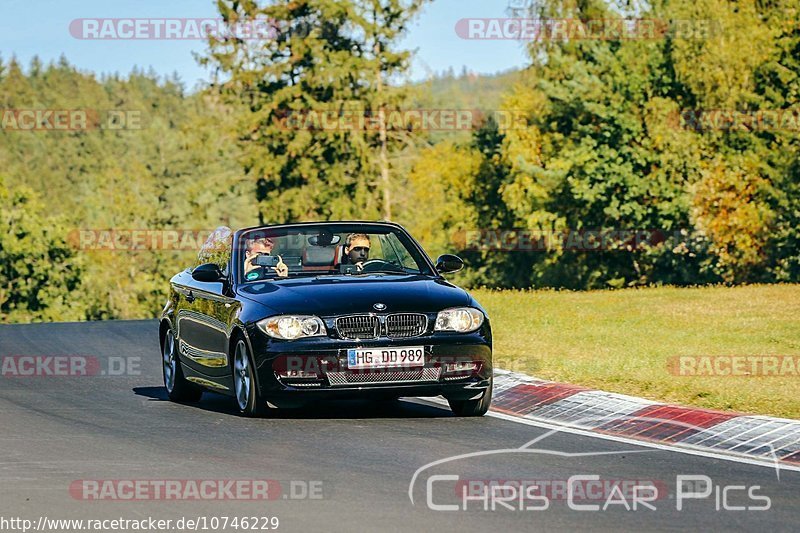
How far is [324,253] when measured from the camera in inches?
505

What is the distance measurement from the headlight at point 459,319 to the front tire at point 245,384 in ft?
5.15

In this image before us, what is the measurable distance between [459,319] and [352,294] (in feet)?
2.95

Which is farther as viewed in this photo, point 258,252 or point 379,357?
point 258,252

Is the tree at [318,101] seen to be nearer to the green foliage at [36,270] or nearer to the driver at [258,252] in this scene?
the green foliage at [36,270]

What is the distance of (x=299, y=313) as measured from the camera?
448 inches

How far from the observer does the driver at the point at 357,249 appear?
42.3 feet

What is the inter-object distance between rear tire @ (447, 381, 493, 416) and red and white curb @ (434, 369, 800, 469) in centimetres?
29

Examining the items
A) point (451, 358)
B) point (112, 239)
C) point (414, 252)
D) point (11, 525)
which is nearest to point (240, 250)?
point (414, 252)

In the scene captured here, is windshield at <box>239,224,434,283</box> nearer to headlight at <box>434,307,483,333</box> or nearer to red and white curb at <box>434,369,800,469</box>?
headlight at <box>434,307,483,333</box>

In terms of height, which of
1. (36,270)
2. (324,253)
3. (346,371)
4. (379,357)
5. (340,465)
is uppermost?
(324,253)

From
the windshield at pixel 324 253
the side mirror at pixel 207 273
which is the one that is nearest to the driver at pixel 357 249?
the windshield at pixel 324 253

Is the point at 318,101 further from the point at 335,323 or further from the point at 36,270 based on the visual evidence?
the point at 335,323

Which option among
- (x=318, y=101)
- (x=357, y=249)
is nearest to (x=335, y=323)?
(x=357, y=249)

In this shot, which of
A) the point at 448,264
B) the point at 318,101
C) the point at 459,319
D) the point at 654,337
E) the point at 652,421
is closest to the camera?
the point at 652,421
